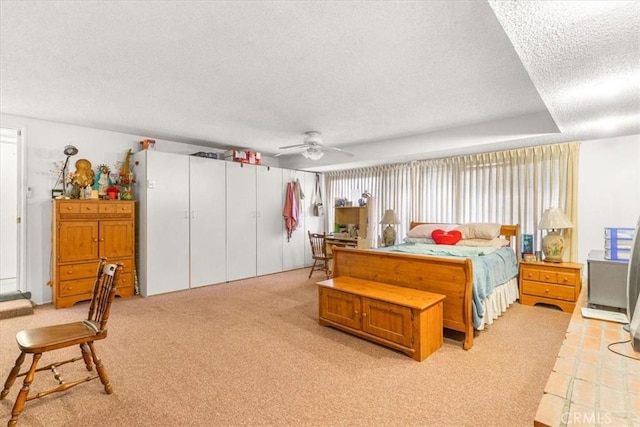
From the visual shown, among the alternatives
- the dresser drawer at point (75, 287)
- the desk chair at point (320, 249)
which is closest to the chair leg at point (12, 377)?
the dresser drawer at point (75, 287)

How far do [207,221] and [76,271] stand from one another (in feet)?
6.01

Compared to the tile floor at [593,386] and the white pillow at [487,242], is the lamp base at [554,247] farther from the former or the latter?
the tile floor at [593,386]

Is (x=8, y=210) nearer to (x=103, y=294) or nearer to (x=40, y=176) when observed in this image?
(x=40, y=176)

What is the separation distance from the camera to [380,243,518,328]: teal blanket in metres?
2.75

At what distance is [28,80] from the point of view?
109 inches

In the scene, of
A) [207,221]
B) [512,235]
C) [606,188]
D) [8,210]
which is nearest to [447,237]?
[512,235]

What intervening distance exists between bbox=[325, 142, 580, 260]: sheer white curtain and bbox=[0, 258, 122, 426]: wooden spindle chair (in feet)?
15.4

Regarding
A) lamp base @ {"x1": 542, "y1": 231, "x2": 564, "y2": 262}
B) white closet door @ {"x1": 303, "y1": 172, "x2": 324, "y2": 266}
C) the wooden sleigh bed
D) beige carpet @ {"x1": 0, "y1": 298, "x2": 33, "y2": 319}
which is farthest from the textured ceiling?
white closet door @ {"x1": 303, "y1": 172, "x2": 324, "y2": 266}

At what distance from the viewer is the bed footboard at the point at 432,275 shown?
8.77ft

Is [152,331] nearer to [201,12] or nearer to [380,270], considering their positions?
[380,270]

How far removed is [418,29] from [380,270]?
230 cm

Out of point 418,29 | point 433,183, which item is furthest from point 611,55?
point 433,183

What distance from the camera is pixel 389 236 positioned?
5590 mm

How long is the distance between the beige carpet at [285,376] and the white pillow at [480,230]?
109 cm
